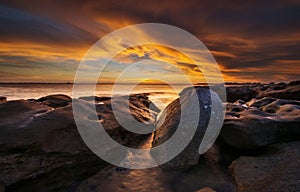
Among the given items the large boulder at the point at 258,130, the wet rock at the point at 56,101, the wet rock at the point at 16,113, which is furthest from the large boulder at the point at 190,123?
the wet rock at the point at 56,101

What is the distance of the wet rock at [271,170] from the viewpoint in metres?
2.72

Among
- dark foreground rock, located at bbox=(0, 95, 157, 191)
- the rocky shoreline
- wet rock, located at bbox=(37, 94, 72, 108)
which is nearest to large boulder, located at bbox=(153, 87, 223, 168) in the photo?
the rocky shoreline

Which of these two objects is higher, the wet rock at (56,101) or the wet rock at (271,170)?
the wet rock at (56,101)

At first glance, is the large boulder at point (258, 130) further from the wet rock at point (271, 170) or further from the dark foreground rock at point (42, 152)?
the dark foreground rock at point (42, 152)

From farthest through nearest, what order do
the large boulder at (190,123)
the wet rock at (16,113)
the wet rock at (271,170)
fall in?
the large boulder at (190,123)
the wet rock at (16,113)
the wet rock at (271,170)

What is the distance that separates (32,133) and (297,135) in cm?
476

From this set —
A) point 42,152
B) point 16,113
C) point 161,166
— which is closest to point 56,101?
point 16,113

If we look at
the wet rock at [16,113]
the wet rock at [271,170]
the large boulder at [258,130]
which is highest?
the wet rock at [16,113]

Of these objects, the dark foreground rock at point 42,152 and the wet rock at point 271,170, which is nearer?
the wet rock at point 271,170

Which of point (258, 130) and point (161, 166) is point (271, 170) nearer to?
point (258, 130)

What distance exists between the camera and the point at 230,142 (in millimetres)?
4109

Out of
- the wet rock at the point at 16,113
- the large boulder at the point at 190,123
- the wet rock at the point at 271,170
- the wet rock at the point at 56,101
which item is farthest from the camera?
the wet rock at the point at 56,101

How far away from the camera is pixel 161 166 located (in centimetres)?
378

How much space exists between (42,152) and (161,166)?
6.59 ft
